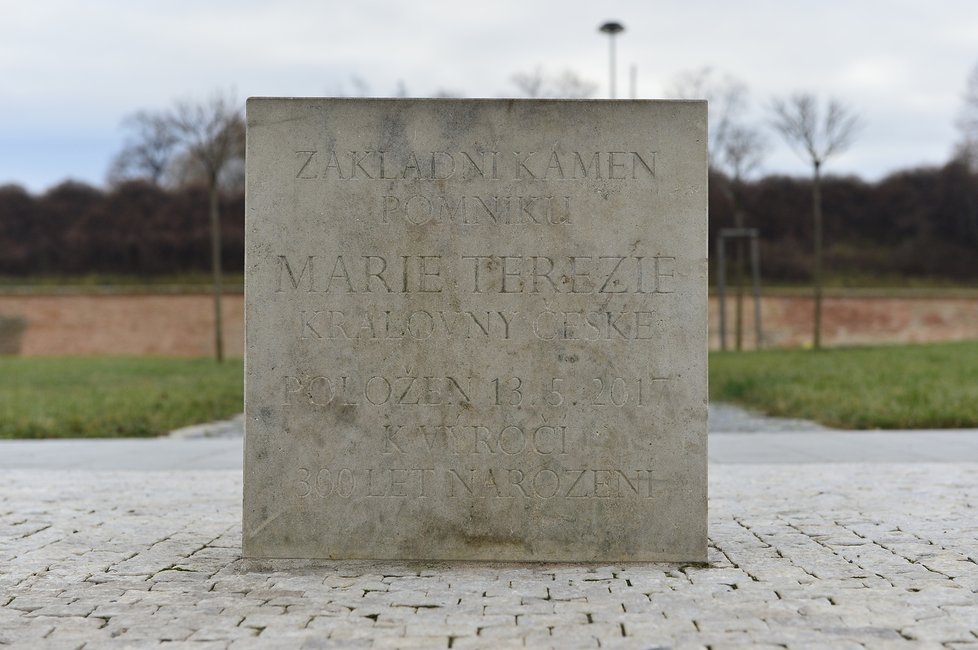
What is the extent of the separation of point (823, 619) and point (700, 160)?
7.21 feet

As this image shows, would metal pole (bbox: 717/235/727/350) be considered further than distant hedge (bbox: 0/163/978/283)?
No

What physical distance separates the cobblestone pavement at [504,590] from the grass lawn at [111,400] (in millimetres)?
6312

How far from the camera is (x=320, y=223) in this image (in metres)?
5.09

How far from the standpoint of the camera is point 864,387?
53.3 feet

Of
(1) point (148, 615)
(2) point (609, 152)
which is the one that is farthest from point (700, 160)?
(1) point (148, 615)

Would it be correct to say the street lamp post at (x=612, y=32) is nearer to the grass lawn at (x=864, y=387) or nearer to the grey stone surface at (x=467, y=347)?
the grass lawn at (x=864, y=387)

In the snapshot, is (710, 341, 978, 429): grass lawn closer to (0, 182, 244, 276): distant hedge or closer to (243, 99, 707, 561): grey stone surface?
(243, 99, 707, 561): grey stone surface

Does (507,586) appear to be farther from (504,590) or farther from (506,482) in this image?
(506,482)

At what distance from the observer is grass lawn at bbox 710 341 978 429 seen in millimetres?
12930

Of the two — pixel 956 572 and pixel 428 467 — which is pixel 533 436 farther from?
pixel 956 572

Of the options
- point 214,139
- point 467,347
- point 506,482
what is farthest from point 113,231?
point 506,482

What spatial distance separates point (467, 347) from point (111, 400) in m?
12.2

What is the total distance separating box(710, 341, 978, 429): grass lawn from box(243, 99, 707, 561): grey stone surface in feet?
28.4

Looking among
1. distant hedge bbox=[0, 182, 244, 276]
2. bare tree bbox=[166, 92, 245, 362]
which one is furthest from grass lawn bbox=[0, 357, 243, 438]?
distant hedge bbox=[0, 182, 244, 276]
